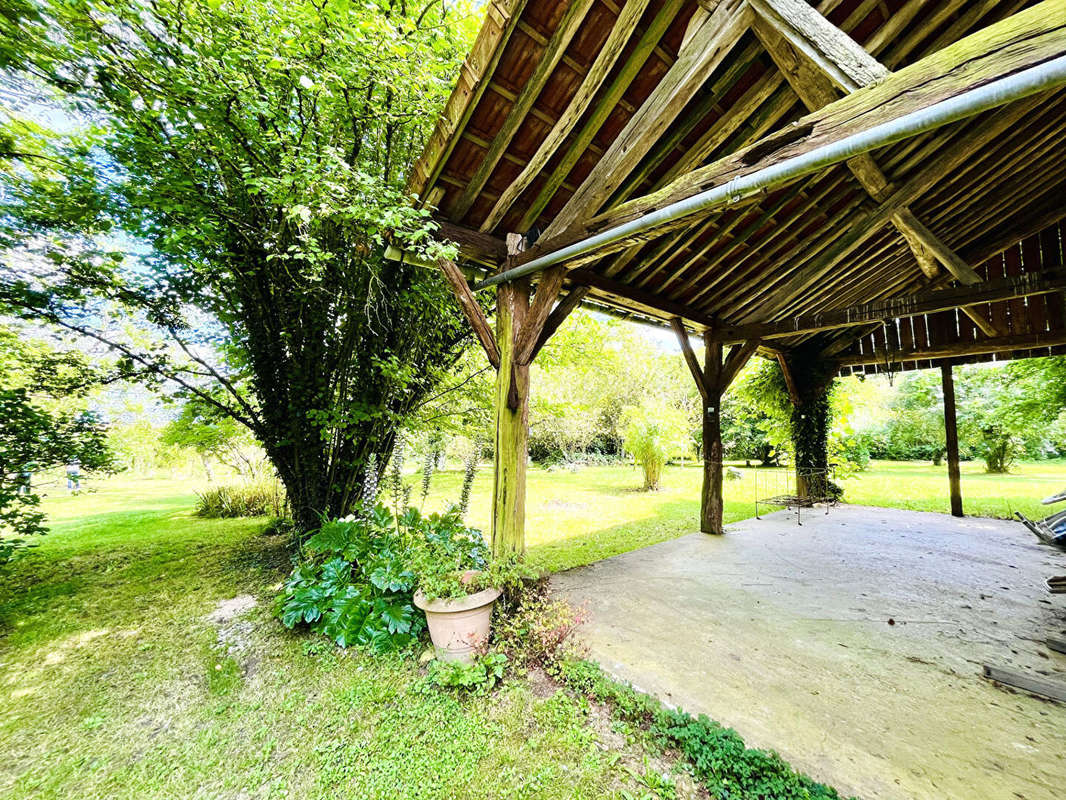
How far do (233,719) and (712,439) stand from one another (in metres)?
5.30

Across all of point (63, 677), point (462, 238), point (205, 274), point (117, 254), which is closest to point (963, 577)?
point (462, 238)

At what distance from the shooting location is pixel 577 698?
2.08 m

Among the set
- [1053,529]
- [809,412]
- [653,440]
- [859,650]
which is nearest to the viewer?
[859,650]

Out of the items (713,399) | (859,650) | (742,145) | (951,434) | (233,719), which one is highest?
(742,145)

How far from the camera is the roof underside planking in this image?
1.59m

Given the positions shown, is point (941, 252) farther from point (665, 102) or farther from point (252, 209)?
point (252, 209)

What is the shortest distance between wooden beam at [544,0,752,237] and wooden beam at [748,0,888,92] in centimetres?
24

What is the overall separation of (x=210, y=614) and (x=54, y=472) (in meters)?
1.90

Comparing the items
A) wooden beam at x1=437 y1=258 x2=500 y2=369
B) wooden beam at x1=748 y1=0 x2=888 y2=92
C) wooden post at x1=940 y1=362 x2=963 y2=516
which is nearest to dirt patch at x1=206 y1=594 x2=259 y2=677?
wooden beam at x1=437 y1=258 x2=500 y2=369

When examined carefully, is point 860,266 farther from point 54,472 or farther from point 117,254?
point 54,472

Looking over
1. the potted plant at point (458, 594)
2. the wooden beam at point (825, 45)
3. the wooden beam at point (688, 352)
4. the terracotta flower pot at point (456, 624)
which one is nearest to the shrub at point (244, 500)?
the potted plant at point (458, 594)

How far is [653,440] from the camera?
9516 millimetres

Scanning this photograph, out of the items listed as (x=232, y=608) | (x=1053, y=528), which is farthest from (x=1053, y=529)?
(x=232, y=608)

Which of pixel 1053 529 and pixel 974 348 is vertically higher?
pixel 974 348
